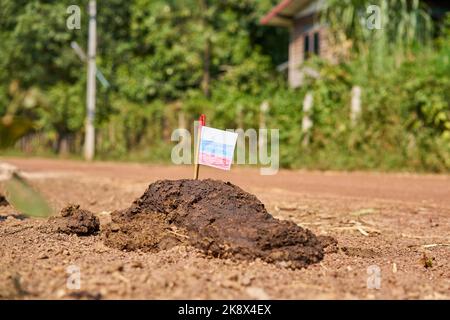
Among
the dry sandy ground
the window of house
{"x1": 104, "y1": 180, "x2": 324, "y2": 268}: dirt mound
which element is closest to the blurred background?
the window of house

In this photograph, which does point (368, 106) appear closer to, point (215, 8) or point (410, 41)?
point (410, 41)

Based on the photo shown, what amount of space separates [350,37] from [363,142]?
444 centimetres

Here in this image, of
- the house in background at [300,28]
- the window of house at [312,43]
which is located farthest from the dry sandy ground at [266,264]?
the window of house at [312,43]

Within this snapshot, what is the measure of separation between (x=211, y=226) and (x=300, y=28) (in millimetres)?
Result: 20909

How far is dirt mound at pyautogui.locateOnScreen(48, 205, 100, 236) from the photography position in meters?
A: 5.54

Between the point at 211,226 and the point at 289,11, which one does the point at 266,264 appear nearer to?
the point at 211,226

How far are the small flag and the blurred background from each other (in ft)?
15.4

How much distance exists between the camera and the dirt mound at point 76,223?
5539 millimetres

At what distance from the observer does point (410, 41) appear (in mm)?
17047

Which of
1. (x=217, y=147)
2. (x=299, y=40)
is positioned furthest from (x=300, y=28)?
(x=217, y=147)

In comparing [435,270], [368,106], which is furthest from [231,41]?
[435,270]

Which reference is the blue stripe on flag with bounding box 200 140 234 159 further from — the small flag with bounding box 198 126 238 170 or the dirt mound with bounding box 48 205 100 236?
the dirt mound with bounding box 48 205 100 236

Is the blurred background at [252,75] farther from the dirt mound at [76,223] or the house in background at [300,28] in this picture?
the dirt mound at [76,223]

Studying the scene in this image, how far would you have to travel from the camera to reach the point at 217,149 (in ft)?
17.4
